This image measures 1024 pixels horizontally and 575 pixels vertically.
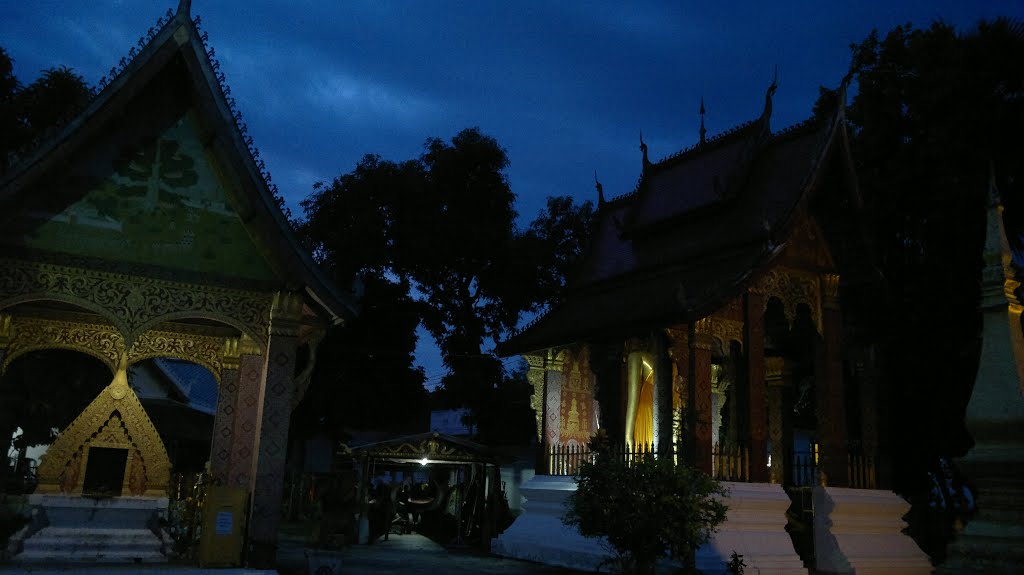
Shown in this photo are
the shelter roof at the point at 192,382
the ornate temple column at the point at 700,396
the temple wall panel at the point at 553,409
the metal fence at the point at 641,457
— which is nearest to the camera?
the ornate temple column at the point at 700,396

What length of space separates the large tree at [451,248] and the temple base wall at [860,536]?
16.9 m

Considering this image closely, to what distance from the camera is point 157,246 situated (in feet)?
32.6

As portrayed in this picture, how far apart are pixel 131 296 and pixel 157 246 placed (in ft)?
2.35

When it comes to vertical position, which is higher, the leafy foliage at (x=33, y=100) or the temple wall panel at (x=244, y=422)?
the leafy foliage at (x=33, y=100)

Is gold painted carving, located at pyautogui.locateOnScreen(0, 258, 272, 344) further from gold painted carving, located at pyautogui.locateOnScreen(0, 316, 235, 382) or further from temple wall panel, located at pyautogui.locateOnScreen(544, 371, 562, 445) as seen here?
temple wall panel, located at pyautogui.locateOnScreen(544, 371, 562, 445)

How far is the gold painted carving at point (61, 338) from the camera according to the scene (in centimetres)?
1136

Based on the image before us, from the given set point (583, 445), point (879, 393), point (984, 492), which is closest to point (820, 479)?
point (879, 393)

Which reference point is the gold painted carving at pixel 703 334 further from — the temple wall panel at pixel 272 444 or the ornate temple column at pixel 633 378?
the temple wall panel at pixel 272 444

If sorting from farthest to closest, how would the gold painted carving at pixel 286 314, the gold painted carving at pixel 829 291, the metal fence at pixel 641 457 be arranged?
the gold painted carving at pixel 829 291, the metal fence at pixel 641 457, the gold painted carving at pixel 286 314

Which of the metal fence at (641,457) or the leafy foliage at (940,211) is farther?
the leafy foliage at (940,211)

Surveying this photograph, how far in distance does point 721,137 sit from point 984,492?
1174 centimetres

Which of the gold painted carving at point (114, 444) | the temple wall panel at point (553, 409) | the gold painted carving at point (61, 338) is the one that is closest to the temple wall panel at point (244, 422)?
the gold painted carving at point (114, 444)

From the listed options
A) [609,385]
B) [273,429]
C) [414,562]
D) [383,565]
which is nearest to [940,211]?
[609,385]

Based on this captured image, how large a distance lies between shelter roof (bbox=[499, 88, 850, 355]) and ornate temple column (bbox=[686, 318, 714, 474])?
712mm
